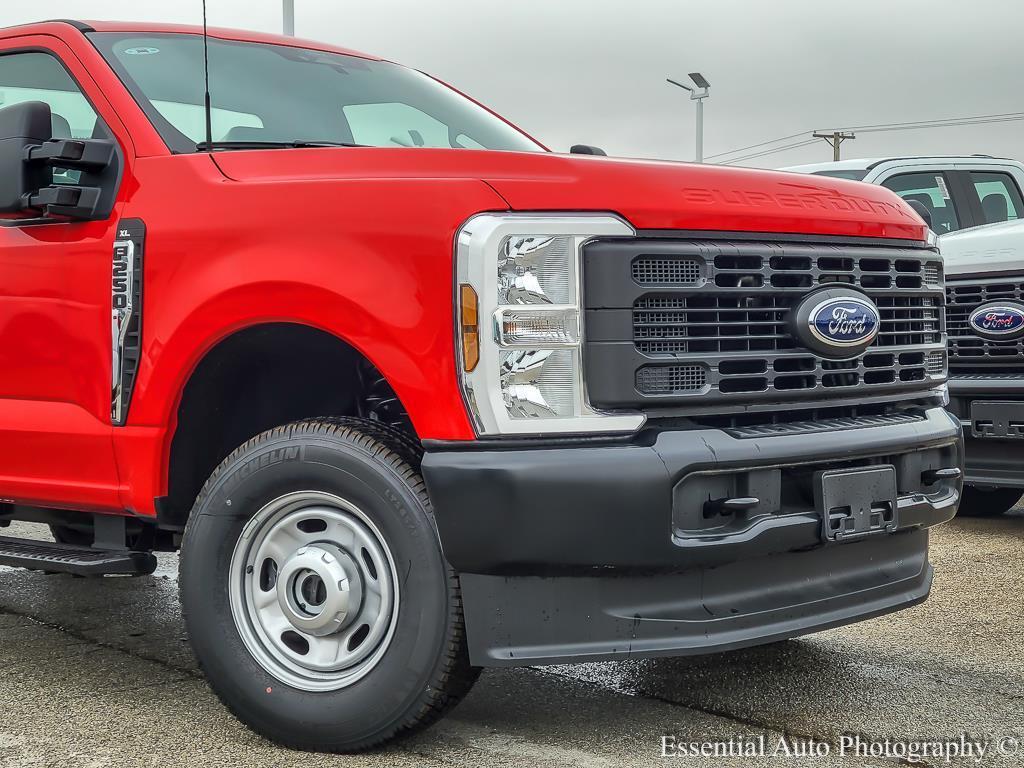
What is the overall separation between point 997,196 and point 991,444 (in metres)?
3.04

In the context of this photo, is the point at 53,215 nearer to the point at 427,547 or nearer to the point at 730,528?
the point at 427,547

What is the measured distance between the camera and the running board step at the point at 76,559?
3676 millimetres

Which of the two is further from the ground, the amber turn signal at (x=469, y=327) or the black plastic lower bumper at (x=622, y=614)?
the amber turn signal at (x=469, y=327)

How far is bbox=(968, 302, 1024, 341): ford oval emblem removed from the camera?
6309 mm

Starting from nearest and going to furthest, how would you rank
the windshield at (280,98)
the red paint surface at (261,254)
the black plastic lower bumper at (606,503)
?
the black plastic lower bumper at (606,503) < the red paint surface at (261,254) < the windshield at (280,98)

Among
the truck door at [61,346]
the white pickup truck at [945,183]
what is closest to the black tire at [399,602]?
the truck door at [61,346]

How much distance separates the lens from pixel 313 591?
129 inches

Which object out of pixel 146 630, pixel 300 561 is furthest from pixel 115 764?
pixel 146 630

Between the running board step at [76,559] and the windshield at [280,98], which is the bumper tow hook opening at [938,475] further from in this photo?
the running board step at [76,559]

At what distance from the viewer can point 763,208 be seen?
10.9 feet

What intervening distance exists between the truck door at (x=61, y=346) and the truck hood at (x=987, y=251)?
417cm

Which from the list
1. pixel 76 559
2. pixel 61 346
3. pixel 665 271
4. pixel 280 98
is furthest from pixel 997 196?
pixel 76 559

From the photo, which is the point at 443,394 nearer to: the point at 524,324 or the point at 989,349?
the point at 524,324

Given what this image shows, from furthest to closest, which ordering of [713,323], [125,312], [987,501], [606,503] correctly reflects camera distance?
[987,501], [125,312], [713,323], [606,503]
